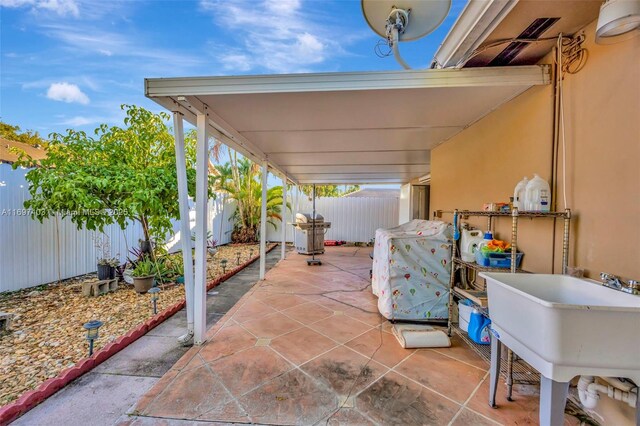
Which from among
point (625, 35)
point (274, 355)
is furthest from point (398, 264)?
point (625, 35)

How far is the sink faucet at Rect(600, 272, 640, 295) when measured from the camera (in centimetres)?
129

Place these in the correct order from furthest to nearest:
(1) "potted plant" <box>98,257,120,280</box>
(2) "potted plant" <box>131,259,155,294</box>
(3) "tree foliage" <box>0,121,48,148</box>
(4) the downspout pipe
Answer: (3) "tree foliage" <box>0,121,48,148</box> < (1) "potted plant" <box>98,257,120,280</box> < (2) "potted plant" <box>131,259,155,294</box> < (4) the downspout pipe

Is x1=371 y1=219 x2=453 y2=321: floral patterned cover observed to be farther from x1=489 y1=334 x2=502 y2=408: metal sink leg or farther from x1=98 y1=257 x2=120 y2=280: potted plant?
x1=98 y1=257 x2=120 y2=280: potted plant

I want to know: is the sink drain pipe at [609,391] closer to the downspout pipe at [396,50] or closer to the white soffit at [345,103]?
the white soffit at [345,103]

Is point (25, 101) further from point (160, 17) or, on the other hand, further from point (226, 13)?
point (226, 13)

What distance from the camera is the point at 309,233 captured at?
772cm

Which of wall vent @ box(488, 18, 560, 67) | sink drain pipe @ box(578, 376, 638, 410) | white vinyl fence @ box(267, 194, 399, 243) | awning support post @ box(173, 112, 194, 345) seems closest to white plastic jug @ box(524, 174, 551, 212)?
wall vent @ box(488, 18, 560, 67)

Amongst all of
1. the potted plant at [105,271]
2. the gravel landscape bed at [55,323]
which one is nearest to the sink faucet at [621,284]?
the gravel landscape bed at [55,323]

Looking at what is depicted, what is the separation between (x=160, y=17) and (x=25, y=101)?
19.2ft

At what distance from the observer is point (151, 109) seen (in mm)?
4926

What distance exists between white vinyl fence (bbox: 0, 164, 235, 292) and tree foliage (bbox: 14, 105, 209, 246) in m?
0.21

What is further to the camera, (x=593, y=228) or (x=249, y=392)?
(x=249, y=392)

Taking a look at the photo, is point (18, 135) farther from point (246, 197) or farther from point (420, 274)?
point (420, 274)

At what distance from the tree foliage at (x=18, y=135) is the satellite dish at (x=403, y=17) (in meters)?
13.4
